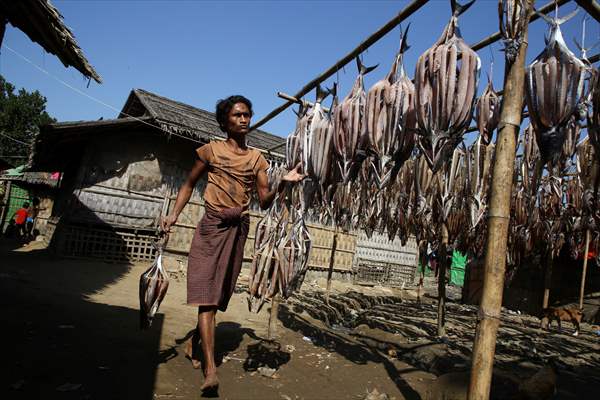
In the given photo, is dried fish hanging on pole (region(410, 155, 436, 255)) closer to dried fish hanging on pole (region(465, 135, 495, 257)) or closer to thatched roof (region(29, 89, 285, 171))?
dried fish hanging on pole (region(465, 135, 495, 257))

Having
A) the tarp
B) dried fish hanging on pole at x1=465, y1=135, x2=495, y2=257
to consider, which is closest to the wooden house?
dried fish hanging on pole at x1=465, y1=135, x2=495, y2=257

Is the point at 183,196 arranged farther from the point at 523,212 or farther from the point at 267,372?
the point at 523,212

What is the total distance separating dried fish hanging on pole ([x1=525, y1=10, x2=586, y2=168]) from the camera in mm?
1634

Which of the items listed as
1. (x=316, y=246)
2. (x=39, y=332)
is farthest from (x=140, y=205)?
(x=39, y=332)

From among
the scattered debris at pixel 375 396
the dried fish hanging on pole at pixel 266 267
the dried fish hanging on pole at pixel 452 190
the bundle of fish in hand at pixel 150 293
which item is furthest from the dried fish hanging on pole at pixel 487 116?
the bundle of fish in hand at pixel 150 293

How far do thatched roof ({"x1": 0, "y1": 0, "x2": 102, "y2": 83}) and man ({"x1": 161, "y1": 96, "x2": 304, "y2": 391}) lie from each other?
7.18ft

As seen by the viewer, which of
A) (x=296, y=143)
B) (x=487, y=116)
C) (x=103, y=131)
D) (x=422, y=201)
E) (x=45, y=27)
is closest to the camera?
(x=487, y=116)

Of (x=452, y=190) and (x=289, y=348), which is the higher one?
(x=452, y=190)

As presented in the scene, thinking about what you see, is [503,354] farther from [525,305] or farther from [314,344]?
[525,305]

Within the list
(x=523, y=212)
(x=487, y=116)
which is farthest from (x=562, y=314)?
(x=487, y=116)

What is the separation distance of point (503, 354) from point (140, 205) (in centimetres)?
868

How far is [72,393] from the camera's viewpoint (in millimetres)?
2143

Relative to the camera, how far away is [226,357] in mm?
3227

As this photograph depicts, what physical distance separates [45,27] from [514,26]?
440 centimetres
